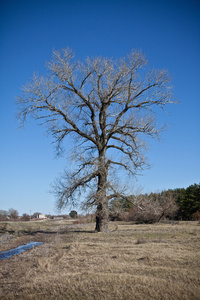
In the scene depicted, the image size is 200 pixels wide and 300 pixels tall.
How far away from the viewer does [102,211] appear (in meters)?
17.1

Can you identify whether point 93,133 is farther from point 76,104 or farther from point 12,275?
point 12,275

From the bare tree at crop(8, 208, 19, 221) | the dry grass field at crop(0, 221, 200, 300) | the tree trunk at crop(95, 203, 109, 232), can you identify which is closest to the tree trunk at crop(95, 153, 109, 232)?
the tree trunk at crop(95, 203, 109, 232)

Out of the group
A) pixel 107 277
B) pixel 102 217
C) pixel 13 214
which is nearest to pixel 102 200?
pixel 102 217

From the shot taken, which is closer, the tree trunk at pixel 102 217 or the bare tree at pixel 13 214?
the tree trunk at pixel 102 217

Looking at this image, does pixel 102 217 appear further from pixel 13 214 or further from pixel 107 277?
pixel 13 214

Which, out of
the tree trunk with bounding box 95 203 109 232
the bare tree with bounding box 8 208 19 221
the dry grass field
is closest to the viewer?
the dry grass field

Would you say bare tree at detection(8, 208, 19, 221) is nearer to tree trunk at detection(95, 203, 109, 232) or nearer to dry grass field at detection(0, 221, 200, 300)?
tree trunk at detection(95, 203, 109, 232)

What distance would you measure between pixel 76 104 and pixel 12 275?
14.2m

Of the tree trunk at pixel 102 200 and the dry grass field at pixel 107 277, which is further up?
the tree trunk at pixel 102 200

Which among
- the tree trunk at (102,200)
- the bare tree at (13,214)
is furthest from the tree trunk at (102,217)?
the bare tree at (13,214)

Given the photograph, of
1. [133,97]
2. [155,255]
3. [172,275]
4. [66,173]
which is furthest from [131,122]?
[172,275]

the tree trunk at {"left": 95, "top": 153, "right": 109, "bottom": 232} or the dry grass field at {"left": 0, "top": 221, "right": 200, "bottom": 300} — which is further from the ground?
the tree trunk at {"left": 95, "top": 153, "right": 109, "bottom": 232}

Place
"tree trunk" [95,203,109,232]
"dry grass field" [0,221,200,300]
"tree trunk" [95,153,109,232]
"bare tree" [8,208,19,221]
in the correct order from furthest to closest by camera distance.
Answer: "bare tree" [8,208,19,221]
"tree trunk" [95,203,109,232]
"tree trunk" [95,153,109,232]
"dry grass field" [0,221,200,300]

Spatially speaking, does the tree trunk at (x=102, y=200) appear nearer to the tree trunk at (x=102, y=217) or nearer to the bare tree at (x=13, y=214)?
the tree trunk at (x=102, y=217)
